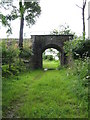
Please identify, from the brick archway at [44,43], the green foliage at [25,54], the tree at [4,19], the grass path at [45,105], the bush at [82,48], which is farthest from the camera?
the brick archway at [44,43]

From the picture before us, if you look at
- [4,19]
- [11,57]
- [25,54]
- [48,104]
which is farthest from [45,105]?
[25,54]

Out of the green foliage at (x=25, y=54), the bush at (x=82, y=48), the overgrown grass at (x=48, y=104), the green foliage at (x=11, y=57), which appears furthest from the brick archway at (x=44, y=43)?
the overgrown grass at (x=48, y=104)

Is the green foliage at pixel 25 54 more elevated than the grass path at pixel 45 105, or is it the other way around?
the green foliage at pixel 25 54

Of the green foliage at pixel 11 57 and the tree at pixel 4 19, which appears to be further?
the green foliage at pixel 11 57

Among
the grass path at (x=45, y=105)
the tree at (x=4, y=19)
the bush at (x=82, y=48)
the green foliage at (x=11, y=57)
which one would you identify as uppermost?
the tree at (x=4, y=19)

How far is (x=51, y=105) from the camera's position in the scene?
167 inches

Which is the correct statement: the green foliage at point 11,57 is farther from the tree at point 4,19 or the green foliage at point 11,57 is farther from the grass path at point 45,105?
the tree at point 4,19

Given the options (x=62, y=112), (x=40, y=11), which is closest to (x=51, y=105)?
(x=62, y=112)

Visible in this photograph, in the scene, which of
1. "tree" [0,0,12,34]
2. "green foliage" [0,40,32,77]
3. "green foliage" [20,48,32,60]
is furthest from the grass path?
"green foliage" [20,48,32,60]

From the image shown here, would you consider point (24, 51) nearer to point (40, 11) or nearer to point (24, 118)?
point (40, 11)

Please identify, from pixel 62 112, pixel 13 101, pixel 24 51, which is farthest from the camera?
pixel 24 51

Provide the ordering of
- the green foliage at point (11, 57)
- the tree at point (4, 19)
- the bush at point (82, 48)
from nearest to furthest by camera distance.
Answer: the tree at point (4, 19)
the green foliage at point (11, 57)
the bush at point (82, 48)

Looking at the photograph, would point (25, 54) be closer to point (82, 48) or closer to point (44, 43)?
point (44, 43)

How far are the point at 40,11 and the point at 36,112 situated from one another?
1387 cm
